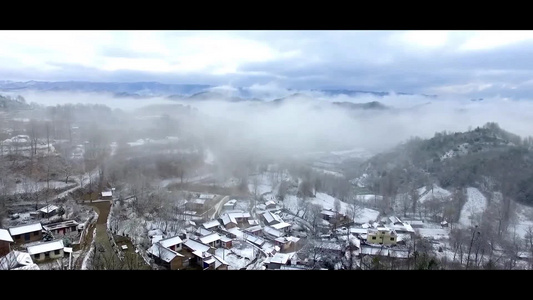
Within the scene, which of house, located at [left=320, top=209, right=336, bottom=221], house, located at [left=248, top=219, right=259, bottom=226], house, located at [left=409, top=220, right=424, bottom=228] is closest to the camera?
house, located at [left=248, top=219, right=259, bottom=226]

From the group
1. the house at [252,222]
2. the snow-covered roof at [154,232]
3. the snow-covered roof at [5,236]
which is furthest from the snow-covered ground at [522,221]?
the snow-covered roof at [5,236]

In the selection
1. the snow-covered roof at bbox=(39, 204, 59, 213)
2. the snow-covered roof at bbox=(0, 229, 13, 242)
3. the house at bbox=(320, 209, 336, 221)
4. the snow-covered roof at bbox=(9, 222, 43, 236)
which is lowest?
the house at bbox=(320, 209, 336, 221)

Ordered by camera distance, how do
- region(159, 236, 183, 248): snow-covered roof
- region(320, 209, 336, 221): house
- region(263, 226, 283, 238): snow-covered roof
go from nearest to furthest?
region(159, 236, 183, 248): snow-covered roof
region(263, 226, 283, 238): snow-covered roof
region(320, 209, 336, 221): house

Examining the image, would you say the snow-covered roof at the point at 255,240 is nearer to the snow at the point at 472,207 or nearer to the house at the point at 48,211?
the house at the point at 48,211

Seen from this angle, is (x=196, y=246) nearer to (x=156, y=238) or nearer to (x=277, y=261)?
(x=156, y=238)

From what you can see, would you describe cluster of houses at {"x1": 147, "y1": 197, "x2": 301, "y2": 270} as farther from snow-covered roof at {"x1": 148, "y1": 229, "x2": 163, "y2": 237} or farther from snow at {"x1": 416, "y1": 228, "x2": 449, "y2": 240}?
snow at {"x1": 416, "y1": 228, "x2": 449, "y2": 240}

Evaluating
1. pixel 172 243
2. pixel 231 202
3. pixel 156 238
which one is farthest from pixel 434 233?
pixel 156 238

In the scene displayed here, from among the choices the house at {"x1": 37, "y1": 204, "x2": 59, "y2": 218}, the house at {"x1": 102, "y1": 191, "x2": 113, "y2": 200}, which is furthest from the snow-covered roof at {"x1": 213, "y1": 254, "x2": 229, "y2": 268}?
the house at {"x1": 102, "y1": 191, "x2": 113, "y2": 200}

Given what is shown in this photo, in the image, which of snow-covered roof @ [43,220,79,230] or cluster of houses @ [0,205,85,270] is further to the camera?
snow-covered roof @ [43,220,79,230]
